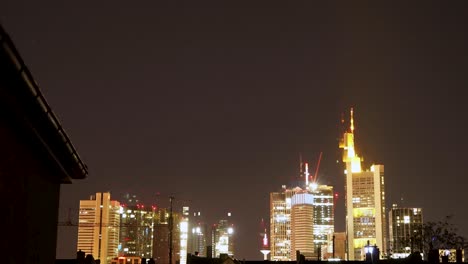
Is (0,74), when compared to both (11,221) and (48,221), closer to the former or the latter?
(11,221)

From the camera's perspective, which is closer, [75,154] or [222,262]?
[75,154]

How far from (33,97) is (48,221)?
291 centimetres

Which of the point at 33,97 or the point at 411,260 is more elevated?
the point at 33,97

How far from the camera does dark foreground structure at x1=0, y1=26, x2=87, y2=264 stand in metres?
9.09

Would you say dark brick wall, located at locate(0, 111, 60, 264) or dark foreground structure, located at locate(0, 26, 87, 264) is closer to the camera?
dark foreground structure, located at locate(0, 26, 87, 264)

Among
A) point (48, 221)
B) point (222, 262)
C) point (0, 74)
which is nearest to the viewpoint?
point (0, 74)

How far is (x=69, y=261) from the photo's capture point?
4284cm

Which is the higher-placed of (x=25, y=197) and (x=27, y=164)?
(x=27, y=164)

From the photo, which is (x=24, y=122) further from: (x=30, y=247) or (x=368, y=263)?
(x=368, y=263)

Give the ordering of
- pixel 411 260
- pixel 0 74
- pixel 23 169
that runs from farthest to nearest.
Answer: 1. pixel 411 260
2. pixel 23 169
3. pixel 0 74

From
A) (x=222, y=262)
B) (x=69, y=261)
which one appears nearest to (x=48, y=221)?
(x=69, y=261)

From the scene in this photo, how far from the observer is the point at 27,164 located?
10.5 meters

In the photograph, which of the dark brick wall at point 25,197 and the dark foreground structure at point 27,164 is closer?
the dark foreground structure at point 27,164

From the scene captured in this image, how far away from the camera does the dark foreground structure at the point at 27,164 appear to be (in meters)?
9.09
